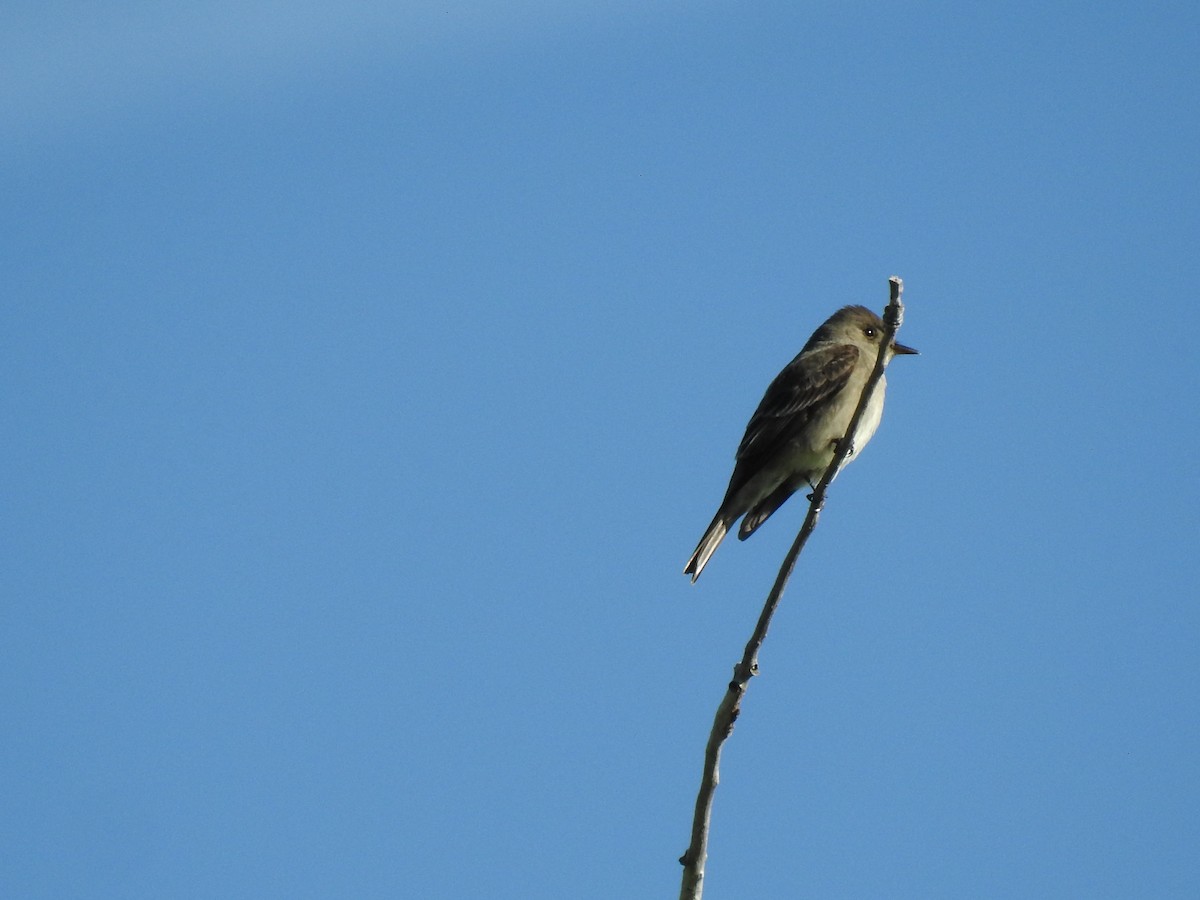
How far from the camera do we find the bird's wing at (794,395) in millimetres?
8867

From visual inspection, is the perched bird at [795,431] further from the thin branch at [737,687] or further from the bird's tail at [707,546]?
the thin branch at [737,687]

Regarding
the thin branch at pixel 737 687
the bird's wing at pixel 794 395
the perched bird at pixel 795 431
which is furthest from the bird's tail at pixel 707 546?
the thin branch at pixel 737 687

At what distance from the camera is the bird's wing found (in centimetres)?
887

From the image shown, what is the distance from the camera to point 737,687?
14.0 feet

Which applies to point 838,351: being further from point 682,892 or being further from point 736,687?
point 682,892

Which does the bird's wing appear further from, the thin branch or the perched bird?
the thin branch

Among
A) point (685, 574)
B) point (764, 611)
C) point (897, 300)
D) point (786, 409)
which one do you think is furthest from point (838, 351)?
point (764, 611)

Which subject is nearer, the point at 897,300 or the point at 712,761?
the point at 712,761

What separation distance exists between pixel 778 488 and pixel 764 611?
4660 mm

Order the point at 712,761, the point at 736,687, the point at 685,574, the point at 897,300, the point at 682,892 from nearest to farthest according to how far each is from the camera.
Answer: the point at 682,892, the point at 712,761, the point at 736,687, the point at 897,300, the point at 685,574

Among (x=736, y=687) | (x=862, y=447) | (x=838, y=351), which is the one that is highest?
(x=838, y=351)

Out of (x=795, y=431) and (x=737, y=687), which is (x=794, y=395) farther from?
(x=737, y=687)

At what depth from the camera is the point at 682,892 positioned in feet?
11.9

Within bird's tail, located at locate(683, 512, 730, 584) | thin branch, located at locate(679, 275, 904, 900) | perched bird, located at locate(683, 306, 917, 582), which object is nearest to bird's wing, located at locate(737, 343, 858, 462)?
perched bird, located at locate(683, 306, 917, 582)
